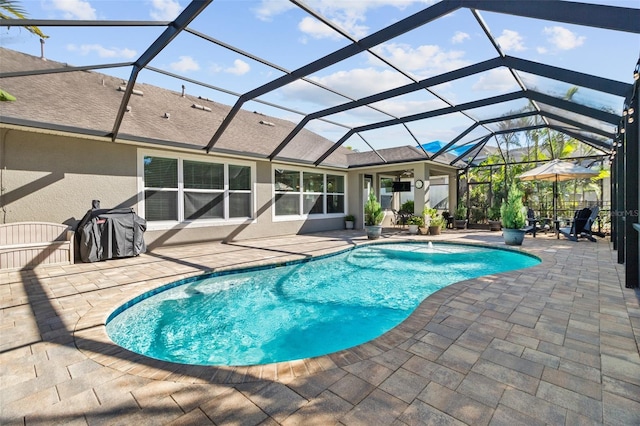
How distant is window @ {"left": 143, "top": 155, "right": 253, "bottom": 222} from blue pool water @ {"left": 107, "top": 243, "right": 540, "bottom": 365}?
12.4 feet

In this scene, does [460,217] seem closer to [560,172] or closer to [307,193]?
[560,172]

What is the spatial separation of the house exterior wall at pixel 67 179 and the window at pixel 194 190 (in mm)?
310

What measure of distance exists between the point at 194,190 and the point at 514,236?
384 inches

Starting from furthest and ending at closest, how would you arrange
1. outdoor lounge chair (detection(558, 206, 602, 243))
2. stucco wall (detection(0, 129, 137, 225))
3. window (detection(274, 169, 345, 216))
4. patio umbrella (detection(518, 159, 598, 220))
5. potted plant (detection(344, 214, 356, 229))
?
potted plant (detection(344, 214, 356, 229))
window (detection(274, 169, 345, 216))
patio umbrella (detection(518, 159, 598, 220))
outdoor lounge chair (detection(558, 206, 602, 243))
stucco wall (detection(0, 129, 137, 225))

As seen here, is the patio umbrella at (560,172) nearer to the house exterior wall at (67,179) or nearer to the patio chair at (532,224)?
the patio chair at (532,224)

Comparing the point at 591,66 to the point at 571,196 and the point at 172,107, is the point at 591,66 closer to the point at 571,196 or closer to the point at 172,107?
the point at 172,107

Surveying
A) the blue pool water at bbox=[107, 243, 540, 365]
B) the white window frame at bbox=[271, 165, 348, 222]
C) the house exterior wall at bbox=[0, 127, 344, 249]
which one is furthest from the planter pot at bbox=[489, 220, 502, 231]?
the house exterior wall at bbox=[0, 127, 344, 249]

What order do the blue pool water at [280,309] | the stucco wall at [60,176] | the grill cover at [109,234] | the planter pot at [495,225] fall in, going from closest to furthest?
the blue pool water at [280,309] → the stucco wall at [60,176] → the grill cover at [109,234] → the planter pot at [495,225]

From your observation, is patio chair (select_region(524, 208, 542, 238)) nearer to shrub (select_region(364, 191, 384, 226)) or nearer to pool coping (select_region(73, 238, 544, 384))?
shrub (select_region(364, 191, 384, 226))

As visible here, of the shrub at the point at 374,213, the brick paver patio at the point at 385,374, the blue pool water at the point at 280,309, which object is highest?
the shrub at the point at 374,213

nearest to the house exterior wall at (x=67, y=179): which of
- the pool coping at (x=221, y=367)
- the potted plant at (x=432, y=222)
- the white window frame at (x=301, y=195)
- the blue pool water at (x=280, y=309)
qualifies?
the white window frame at (x=301, y=195)

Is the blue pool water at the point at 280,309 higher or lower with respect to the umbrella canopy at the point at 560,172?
lower

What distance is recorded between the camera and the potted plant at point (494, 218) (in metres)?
12.8

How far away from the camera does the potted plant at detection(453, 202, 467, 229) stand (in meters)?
13.6
